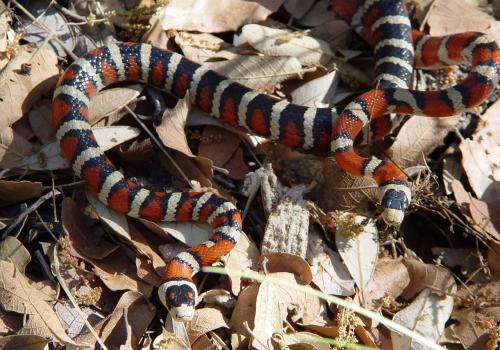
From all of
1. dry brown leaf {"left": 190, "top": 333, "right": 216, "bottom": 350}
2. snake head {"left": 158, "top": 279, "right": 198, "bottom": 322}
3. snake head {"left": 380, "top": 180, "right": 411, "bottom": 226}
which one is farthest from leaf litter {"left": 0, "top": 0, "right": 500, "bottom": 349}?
snake head {"left": 380, "top": 180, "right": 411, "bottom": 226}

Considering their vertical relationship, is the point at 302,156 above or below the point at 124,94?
below

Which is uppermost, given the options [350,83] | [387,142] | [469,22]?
[469,22]

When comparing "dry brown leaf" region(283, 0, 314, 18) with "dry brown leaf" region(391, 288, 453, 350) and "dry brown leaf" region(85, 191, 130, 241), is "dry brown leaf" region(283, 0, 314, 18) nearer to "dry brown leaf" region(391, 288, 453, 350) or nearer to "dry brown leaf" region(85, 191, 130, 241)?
"dry brown leaf" region(85, 191, 130, 241)

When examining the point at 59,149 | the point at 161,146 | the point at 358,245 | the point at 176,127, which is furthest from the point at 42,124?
the point at 358,245

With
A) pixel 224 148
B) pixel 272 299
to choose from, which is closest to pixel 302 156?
pixel 224 148

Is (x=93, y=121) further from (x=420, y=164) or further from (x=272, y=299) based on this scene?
(x=420, y=164)
